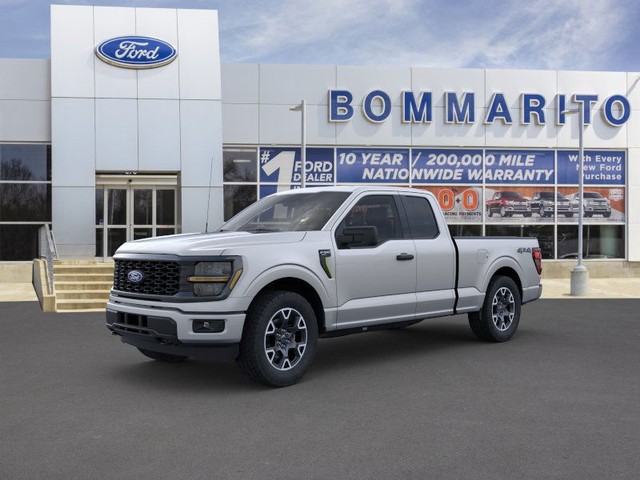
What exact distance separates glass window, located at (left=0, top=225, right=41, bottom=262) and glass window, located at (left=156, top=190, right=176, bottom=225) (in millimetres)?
3633

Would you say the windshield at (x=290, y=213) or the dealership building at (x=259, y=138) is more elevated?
the dealership building at (x=259, y=138)

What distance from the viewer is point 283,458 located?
15.1 feet

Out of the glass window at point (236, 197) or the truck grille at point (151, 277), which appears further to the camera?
the glass window at point (236, 197)

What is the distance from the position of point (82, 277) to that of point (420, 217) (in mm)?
10532

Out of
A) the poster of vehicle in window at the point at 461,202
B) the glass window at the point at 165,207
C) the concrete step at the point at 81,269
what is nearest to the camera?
the concrete step at the point at 81,269

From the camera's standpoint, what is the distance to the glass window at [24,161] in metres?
21.0

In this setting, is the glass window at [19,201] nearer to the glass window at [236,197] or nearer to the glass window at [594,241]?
the glass window at [236,197]

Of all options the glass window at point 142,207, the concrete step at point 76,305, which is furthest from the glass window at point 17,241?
the concrete step at point 76,305

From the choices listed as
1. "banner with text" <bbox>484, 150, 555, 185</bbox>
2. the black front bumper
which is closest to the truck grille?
the black front bumper

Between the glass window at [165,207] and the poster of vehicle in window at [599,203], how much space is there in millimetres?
12776

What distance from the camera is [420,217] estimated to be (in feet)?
28.2

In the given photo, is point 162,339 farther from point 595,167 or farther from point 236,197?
point 595,167

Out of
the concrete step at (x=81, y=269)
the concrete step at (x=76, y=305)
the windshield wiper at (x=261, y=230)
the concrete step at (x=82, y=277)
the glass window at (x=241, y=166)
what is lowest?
the concrete step at (x=76, y=305)

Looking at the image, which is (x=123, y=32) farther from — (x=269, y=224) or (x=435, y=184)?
(x=269, y=224)
